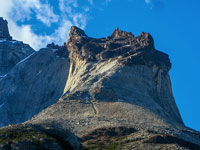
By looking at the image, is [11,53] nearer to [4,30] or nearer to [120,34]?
[4,30]

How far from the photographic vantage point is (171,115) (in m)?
82.4

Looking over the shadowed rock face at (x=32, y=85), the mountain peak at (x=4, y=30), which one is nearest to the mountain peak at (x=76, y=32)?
the shadowed rock face at (x=32, y=85)

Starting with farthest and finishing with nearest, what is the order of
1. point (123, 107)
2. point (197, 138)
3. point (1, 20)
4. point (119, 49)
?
1. point (1, 20)
2. point (119, 49)
3. point (123, 107)
4. point (197, 138)

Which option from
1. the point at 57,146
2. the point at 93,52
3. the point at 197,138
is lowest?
the point at 57,146

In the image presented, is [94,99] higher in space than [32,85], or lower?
lower

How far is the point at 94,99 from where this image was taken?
77.2 metres

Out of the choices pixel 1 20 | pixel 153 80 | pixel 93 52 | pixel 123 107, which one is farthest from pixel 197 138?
pixel 1 20

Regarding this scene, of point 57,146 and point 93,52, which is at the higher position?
point 93,52

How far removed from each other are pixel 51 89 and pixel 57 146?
73183 mm

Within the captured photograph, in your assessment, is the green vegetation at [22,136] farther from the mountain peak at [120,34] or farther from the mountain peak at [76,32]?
the mountain peak at [76,32]

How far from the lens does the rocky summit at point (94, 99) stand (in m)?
41.3

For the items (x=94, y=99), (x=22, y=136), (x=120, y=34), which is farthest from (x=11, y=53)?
(x=22, y=136)

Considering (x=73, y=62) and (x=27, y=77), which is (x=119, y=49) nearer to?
(x=73, y=62)

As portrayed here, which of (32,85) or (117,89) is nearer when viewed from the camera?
(117,89)
